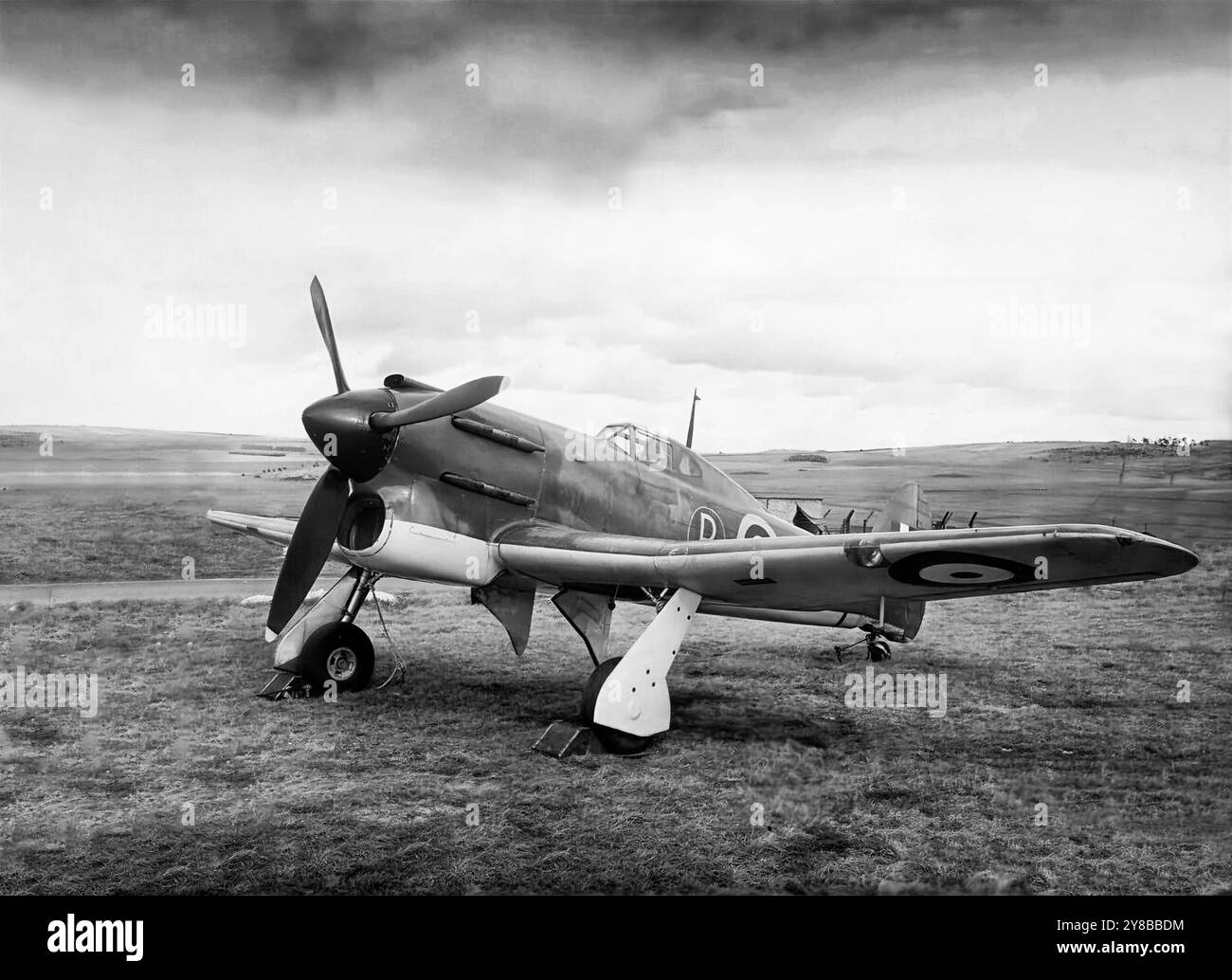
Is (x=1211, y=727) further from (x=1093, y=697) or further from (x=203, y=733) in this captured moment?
(x=203, y=733)

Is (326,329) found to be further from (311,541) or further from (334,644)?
(334,644)

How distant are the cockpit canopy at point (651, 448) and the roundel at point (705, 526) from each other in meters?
0.34

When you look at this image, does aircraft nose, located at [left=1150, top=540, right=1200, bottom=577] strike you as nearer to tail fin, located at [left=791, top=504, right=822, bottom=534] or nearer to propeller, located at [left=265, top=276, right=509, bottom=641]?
propeller, located at [left=265, top=276, right=509, bottom=641]

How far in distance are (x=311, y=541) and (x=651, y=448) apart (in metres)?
2.68

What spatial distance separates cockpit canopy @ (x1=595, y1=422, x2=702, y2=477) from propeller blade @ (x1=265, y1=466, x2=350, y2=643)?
2016 millimetres

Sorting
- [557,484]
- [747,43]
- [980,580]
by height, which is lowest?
[980,580]

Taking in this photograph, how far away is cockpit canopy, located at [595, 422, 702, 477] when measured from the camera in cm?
682

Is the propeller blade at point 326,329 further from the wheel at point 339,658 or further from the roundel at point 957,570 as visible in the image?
the roundel at point 957,570

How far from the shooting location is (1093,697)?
22.6ft

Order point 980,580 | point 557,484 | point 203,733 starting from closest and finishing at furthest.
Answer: point 980,580 → point 203,733 → point 557,484

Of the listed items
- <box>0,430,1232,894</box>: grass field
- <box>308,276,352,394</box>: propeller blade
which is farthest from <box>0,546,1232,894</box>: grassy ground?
<box>308,276,352,394</box>: propeller blade

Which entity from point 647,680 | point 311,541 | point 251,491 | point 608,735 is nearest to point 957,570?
point 647,680
